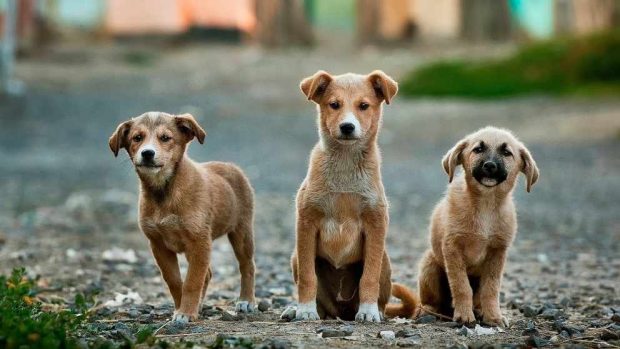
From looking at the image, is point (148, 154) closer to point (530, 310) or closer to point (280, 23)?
point (530, 310)

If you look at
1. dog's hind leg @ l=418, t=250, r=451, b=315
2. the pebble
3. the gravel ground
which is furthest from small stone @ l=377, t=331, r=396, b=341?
dog's hind leg @ l=418, t=250, r=451, b=315

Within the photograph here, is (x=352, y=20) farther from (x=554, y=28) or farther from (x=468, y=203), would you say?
(x=468, y=203)

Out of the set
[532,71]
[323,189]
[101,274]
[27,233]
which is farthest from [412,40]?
[323,189]

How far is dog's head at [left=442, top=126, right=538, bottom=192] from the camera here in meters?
6.77

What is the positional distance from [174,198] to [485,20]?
2489 cm

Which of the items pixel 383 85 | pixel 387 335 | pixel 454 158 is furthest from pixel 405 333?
pixel 383 85

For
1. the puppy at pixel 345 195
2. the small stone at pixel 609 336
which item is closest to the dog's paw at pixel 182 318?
the puppy at pixel 345 195

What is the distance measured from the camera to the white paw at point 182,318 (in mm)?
6836

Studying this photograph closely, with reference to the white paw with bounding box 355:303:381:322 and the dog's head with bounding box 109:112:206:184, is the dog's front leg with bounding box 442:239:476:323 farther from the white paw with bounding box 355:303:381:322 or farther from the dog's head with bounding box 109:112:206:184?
the dog's head with bounding box 109:112:206:184

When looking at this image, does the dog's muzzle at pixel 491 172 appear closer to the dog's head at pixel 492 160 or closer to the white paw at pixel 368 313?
the dog's head at pixel 492 160

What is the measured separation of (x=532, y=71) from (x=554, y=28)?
10.1m

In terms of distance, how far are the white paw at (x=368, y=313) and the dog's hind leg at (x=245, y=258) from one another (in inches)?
41.0

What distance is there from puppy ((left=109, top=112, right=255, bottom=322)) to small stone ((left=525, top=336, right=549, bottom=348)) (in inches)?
75.3

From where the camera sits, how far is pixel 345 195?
22.5 feet
